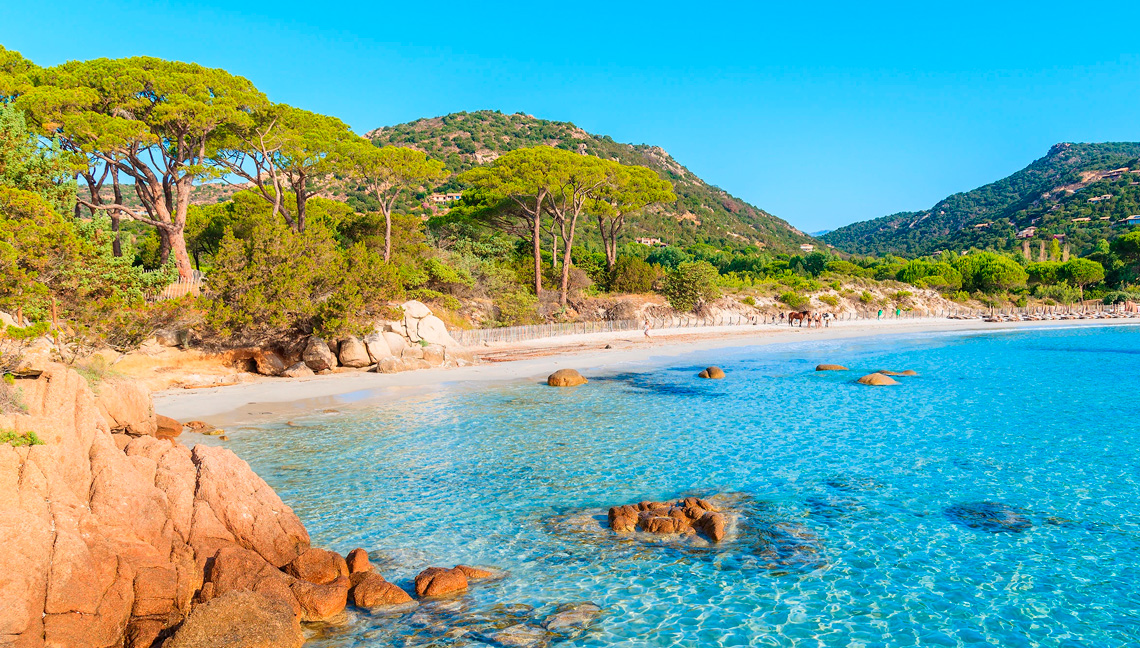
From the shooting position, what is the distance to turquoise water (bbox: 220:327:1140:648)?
6.63 metres

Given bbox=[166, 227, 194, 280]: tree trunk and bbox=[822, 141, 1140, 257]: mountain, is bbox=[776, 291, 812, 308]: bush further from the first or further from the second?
bbox=[822, 141, 1140, 257]: mountain

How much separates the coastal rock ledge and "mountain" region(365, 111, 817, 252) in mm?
75787

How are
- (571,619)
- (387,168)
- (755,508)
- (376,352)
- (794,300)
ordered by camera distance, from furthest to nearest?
1. (794,300)
2. (387,168)
3. (376,352)
4. (755,508)
5. (571,619)

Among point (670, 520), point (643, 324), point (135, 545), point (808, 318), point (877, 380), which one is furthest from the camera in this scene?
point (808, 318)

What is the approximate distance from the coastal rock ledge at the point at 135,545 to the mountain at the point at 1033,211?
117833mm

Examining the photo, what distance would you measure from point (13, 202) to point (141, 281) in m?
5.59

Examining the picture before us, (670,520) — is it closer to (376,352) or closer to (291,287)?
(291,287)

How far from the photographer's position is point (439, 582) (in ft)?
23.6

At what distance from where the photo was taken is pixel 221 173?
27.2 meters

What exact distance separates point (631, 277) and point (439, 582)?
38.8 m

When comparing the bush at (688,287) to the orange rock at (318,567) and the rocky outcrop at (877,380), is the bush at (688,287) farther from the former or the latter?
the orange rock at (318,567)

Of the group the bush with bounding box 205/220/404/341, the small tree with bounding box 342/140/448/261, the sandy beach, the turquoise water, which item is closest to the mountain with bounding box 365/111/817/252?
the sandy beach

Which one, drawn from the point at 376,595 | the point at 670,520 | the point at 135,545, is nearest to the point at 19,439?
the point at 135,545

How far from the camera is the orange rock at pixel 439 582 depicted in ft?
23.4
